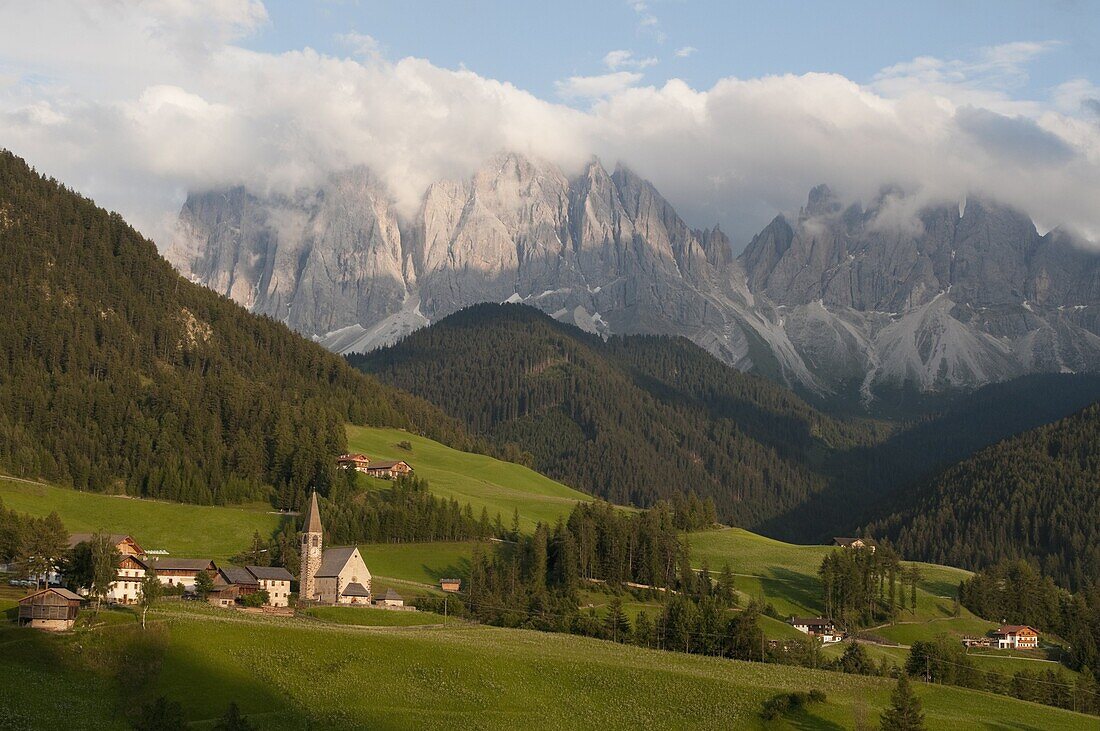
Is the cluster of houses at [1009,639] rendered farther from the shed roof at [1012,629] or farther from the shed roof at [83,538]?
the shed roof at [83,538]

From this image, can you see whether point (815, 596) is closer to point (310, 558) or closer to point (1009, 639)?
point (1009, 639)

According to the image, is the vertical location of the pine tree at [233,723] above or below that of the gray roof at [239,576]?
below

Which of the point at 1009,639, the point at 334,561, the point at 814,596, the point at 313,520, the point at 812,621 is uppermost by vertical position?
the point at 313,520

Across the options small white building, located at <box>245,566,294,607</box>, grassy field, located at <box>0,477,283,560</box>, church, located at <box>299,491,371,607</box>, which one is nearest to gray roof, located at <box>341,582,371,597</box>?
church, located at <box>299,491,371,607</box>

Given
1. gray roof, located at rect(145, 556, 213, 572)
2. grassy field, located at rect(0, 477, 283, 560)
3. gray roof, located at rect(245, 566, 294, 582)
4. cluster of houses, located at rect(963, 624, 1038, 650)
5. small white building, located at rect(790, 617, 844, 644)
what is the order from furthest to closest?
1. cluster of houses, located at rect(963, 624, 1038, 650)
2. grassy field, located at rect(0, 477, 283, 560)
3. small white building, located at rect(790, 617, 844, 644)
4. gray roof, located at rect(245, 566, 294, 582)
5. gray roof, located at rect(145, 556, 213, 572)

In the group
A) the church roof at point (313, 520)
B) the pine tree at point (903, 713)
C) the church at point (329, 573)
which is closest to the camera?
the pine tree at point (903, 713)

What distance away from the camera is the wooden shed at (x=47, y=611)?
95625 millimetres

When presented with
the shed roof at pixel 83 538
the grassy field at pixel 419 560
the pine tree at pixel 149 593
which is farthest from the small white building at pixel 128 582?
the grassy field at pixel 419 560

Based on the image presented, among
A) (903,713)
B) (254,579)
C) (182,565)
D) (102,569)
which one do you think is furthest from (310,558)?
(903,713)

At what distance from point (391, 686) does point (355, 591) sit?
52844mm

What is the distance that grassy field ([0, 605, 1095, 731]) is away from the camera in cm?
8394

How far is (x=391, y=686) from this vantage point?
9088cm

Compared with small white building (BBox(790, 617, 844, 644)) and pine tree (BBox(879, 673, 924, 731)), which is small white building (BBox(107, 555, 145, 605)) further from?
small white building (BBox(790, 617, 844, 644))

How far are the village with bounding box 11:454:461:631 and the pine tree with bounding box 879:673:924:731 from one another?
61.0 m
